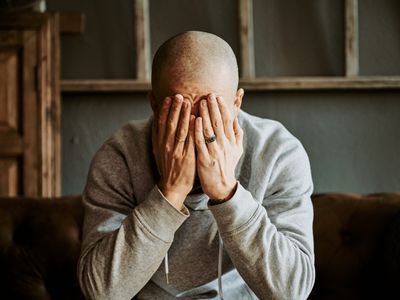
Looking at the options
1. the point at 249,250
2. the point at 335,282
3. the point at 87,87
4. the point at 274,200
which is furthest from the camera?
the point at 87,87

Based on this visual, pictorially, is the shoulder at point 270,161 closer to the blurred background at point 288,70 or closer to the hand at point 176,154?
the hand at point 176,154

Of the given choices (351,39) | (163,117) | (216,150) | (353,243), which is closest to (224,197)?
(216,150)

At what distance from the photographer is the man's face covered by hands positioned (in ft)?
4.78

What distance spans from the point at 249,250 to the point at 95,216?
38 cm

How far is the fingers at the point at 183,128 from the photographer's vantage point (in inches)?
57.1

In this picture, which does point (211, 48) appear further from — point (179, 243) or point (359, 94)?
point (359, 94)

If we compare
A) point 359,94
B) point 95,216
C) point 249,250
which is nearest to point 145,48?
point 359,94

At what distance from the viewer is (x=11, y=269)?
6.47 feet

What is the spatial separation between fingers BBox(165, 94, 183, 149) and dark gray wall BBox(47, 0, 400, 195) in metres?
1.69

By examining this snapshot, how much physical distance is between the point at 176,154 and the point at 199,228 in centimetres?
22

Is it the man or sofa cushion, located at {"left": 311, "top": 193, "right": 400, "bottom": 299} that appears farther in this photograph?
sofa cushion, located at {"left": 311, "top": 193, "right": 400, "bottom": 299}

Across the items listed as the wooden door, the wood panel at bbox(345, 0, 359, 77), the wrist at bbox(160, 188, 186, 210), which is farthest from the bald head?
the wood panel at bbox(345, 0, 359, 77)

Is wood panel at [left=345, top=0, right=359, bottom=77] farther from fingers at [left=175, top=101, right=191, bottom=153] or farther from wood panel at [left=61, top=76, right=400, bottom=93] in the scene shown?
fingers at [left=175, top=101, right=191, bottom=153]

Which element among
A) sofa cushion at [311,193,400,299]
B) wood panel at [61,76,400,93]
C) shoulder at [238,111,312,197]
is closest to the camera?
shoulder at [238,111,312,197]
